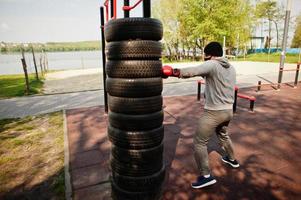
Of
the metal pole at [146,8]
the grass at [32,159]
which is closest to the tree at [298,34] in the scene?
the grass at [32,159]

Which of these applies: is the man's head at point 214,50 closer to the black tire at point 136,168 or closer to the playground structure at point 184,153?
the playground structure at point 184,153

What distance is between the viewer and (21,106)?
930cm

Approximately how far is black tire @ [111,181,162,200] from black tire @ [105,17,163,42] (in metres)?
1.93

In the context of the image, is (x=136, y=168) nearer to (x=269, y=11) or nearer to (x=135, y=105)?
(x=135, y=105)

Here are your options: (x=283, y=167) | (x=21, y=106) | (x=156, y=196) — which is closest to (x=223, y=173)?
(x=283, y=167)

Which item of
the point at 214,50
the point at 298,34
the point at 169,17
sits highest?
the point at 169,17

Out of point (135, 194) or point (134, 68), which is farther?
point (135, 194)

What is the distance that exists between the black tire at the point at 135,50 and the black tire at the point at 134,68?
47mm

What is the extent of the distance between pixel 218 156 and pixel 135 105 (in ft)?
8.97

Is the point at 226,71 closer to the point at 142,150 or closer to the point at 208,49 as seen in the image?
the point at 208,49

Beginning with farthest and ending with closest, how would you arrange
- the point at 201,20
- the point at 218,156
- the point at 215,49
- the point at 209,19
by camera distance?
the point at 201,20 → the point at 209,19 → the point at 218,156 → the point at 215,49

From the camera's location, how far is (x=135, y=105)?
2678 millimetres

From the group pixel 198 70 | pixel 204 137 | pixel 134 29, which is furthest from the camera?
pixel 204 137

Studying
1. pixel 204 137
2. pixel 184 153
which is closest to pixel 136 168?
pixel 204 137
